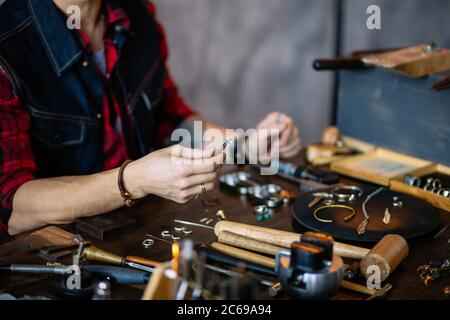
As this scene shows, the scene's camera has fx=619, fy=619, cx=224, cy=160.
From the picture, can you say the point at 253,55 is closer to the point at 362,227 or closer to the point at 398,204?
the point at 398,204

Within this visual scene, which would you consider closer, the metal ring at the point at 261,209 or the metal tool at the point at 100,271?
the metal tool at the point at 100,271

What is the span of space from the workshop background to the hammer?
90.2 inches

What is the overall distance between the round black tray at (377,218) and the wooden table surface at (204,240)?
29 millimetres

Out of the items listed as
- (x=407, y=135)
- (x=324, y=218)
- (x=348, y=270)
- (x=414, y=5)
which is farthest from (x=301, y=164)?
(x=414, y=5)

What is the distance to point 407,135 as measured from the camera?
204 centimetres

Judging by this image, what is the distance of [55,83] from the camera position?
6.37ft

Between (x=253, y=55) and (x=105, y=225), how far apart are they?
250 centimetres

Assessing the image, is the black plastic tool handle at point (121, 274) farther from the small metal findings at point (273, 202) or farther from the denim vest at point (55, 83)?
the denim vest at point (55, 83)

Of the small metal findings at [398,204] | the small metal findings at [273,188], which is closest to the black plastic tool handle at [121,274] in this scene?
the small metal findings at [273,188]

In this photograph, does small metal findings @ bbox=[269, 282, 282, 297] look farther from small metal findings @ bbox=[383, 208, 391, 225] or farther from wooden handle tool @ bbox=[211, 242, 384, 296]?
small metal findings @ bbox=[383, 208, 391, 225]

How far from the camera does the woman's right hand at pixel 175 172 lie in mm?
1508

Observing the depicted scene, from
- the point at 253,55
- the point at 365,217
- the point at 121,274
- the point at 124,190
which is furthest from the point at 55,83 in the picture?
the point at 253,55
